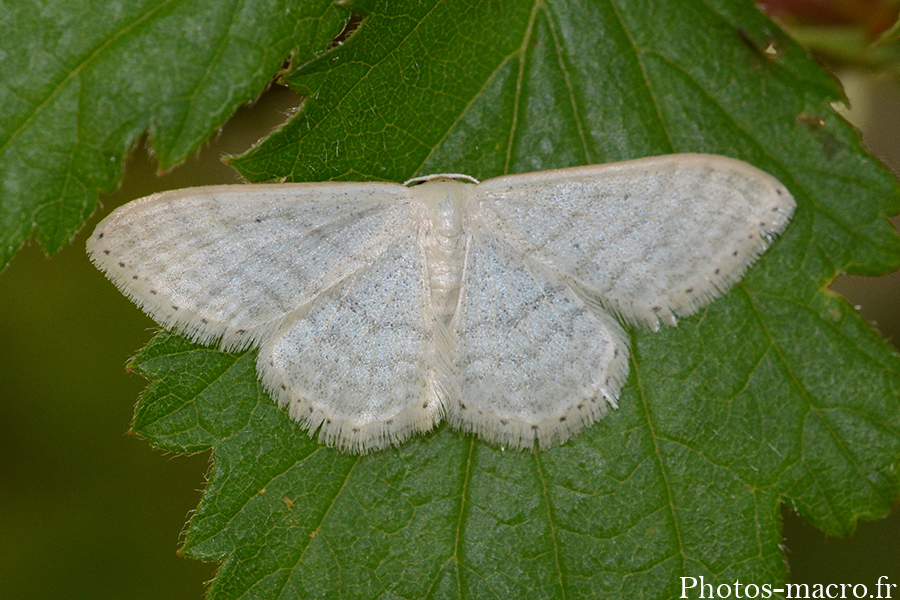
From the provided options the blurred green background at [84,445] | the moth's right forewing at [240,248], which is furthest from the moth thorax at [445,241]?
the blurred green background at [84,445]

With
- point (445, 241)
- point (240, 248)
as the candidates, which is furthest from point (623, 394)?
point (240, 248)

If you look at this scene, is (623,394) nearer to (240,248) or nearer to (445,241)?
(445,241)

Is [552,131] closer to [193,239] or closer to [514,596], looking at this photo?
[193,239]

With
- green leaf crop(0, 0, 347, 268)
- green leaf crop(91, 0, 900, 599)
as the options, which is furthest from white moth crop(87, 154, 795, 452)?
green leaf crop(0, 0, 347, 268)

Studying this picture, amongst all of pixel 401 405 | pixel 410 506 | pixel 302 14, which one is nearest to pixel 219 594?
pixel 410 506

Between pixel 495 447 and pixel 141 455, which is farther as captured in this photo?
pixel 141 455

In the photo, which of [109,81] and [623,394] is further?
[623,394]

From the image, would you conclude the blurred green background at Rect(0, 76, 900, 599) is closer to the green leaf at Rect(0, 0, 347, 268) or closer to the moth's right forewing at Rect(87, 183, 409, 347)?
the green leaf at Rect(0, 0, 347, 268)
